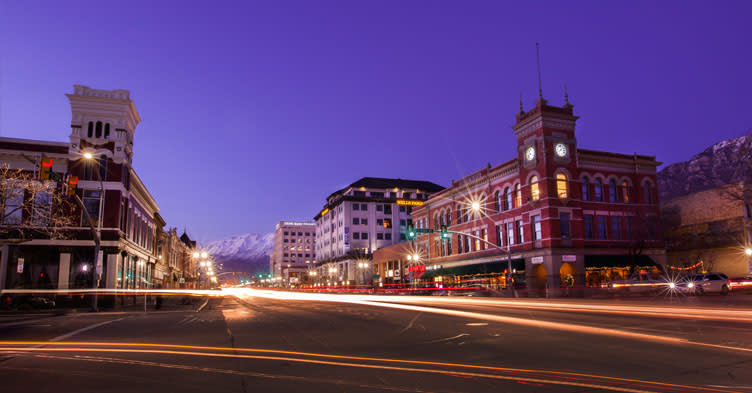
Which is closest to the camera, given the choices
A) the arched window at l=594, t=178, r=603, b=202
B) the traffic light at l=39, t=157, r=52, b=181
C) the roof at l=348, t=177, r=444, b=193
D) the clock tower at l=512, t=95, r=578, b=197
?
the traffic light at l=39, t=157, r=52, b=181

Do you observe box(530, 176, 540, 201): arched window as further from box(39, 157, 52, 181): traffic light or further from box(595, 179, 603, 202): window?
box(39, 157, 52, 181): traffic light

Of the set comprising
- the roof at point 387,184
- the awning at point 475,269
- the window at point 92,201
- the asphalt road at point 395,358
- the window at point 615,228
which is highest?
the roof at point 387,184

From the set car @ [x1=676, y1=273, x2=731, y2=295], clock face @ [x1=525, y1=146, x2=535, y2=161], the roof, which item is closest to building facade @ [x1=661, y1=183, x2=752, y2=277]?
car @ [x1=676, y1=273, x2=731, y2=295]

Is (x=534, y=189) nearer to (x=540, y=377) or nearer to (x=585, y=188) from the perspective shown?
(x=585, y=188)

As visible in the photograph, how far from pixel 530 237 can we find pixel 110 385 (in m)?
47.6

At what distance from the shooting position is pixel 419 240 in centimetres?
7756

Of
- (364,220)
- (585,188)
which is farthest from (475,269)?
(364,220)

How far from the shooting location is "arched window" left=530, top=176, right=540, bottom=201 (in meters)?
50.5

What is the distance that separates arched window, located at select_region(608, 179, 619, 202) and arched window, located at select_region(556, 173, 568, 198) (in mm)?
6899

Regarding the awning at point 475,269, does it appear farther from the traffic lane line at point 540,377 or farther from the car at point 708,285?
the traffic lane line at point 540,377

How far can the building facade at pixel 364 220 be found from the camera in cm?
11869

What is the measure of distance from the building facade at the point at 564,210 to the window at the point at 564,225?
0.33ft

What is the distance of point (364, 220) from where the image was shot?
122500mm

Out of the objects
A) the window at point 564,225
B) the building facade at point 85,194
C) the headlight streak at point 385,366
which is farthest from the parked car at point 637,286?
the building facade at point 85,194
